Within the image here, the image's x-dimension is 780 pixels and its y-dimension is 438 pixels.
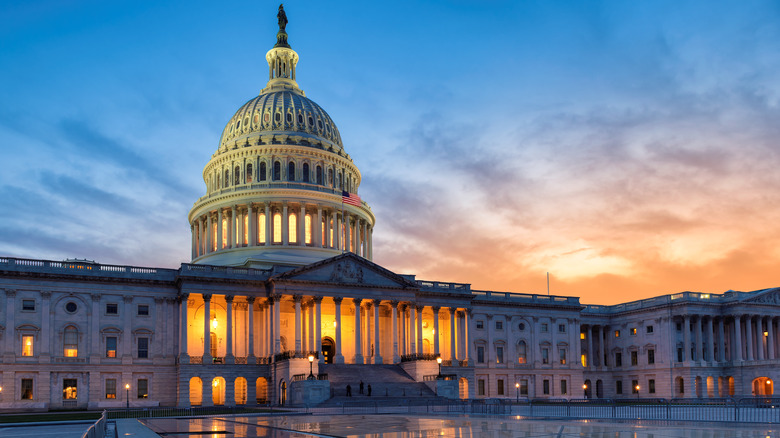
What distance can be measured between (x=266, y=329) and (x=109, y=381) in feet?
53.9

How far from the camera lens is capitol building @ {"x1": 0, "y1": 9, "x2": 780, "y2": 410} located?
74688mm

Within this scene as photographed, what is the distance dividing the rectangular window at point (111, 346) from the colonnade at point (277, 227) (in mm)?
25943

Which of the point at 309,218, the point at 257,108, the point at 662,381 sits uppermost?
the point at 257,108

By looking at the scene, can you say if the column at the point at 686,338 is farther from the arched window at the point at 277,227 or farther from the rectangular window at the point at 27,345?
the rectangular window at the point at 27,345

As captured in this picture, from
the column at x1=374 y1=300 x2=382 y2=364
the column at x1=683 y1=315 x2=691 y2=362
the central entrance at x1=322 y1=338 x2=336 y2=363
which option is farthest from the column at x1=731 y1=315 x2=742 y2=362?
the central entrance at x1=322 y1=338 x2=336 y2=363

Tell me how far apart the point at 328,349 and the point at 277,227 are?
19.5 metres

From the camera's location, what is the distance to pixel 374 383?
2985 inches

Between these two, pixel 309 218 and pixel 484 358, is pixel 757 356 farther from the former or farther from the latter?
pixel 309 218

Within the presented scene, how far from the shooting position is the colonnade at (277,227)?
10050 centimetres

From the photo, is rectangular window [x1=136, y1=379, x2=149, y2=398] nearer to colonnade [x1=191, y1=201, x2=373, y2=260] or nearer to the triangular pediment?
the triangular pediment

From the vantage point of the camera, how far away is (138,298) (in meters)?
78.8

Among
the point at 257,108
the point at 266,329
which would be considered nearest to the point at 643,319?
the point at 266,329

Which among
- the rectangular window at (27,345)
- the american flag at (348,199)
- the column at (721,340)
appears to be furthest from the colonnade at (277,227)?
the column at (721,340)

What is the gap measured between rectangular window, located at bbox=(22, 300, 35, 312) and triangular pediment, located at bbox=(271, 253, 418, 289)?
75.5ft
